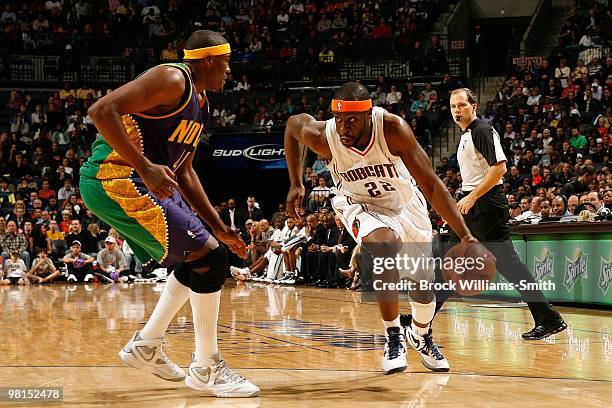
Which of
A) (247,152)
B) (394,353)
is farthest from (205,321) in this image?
(247,152)

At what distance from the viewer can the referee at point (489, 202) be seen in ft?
20.0

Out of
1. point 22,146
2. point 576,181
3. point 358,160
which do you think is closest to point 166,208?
point 358,160

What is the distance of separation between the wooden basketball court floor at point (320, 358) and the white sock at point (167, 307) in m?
0.26

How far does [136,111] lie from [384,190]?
165 cm

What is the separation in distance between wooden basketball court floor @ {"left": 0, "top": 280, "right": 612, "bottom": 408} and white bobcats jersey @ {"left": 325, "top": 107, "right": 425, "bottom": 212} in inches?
38.5

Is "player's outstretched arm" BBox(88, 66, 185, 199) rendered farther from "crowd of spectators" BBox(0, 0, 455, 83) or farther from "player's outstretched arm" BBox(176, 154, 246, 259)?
"crowd of spectators" BBox(0, 0, 455, 83)

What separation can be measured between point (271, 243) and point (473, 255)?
457 inches

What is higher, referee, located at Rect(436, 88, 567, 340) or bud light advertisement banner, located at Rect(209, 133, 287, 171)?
bud light advertisement banner, located at Rect(209, 133, 287, 171)

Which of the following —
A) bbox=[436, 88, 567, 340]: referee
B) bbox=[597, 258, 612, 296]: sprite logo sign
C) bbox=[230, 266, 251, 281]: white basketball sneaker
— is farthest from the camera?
bbox=[230, 266, 251, 281]: white basketball sneaker

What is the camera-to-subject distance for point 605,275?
9.02 m

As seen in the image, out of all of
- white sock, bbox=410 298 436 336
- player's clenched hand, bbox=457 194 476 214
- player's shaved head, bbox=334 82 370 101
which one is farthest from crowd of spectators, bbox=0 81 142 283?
player's shaved head, bbox=334 82 370 101

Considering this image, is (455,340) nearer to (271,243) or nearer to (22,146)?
(271,243)

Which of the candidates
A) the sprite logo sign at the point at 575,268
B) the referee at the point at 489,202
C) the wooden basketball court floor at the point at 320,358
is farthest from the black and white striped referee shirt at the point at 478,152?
the sprite logo sign at the point at 575,268

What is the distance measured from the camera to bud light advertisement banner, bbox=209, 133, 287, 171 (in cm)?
2012
